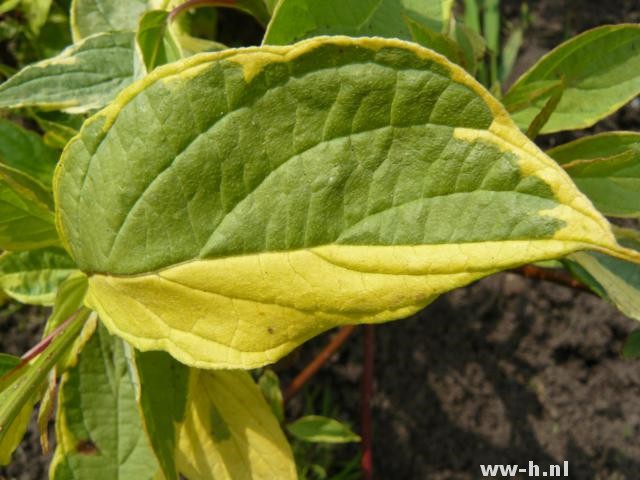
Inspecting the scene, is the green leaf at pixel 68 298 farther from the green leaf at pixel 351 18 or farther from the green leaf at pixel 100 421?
the green leaf at pixel 351 18

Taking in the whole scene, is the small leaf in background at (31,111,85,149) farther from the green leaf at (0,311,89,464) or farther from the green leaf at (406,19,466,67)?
the green leaf at (406,19,466,67)

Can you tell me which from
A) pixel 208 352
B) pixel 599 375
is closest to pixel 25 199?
pixel 208 352

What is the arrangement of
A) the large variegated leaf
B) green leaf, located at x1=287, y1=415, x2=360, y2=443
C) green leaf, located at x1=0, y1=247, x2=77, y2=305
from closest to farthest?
the large variegated leaf < green leaf, located at x1=0, y1=247, x2=77, y2=305 < green leaf, located at x1=287, y1=415, x2=360, y2=443

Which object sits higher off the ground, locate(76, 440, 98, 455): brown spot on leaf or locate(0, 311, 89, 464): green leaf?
locate(0, 311, 89, 464): green leaf

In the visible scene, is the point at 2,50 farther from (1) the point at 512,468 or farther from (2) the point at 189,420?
(1) the point at 512,468

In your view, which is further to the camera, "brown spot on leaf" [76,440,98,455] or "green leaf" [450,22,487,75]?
"green leaf" [450,22,487,75]

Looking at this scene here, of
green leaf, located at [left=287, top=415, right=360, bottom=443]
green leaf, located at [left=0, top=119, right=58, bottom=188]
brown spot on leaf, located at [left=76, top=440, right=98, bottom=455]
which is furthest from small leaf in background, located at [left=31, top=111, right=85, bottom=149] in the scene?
A: green leaf, located at [left=287, top=415, right=360, bottom=443]

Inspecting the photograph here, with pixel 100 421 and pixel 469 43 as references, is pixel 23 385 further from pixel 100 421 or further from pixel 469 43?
pixel 469 43
